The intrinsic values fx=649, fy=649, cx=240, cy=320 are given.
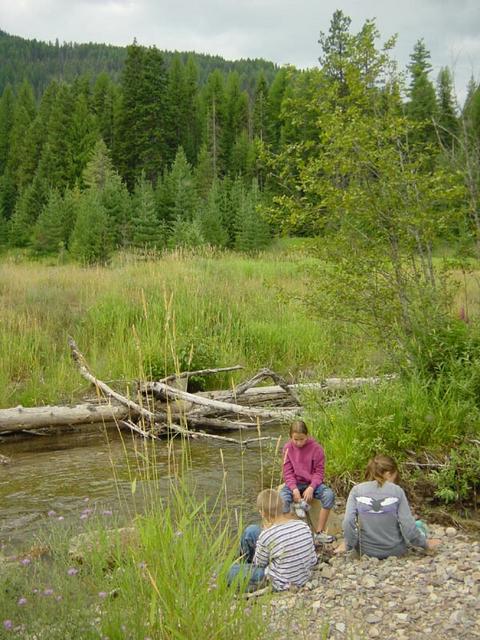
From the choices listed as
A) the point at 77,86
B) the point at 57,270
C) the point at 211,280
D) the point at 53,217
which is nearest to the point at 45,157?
the point at 77,86

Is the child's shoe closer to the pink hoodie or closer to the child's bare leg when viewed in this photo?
the child's bare leg

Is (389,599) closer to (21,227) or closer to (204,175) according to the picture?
(21,227)

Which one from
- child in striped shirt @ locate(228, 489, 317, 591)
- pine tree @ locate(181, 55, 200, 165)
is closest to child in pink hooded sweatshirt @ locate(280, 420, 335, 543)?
child in striped shirt @ locate(228, 489, 317, 591)

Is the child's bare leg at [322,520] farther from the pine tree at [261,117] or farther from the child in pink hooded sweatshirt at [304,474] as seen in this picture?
the pine tree at [261,117]

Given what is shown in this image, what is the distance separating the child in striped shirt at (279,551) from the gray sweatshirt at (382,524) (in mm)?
438

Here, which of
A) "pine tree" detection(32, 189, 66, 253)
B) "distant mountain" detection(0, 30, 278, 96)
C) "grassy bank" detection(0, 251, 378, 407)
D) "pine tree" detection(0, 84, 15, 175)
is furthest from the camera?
"distant mountain" detection(0, 30, 278, 96)

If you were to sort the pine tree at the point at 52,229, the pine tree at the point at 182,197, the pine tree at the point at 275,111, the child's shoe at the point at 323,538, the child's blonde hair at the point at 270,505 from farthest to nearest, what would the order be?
the pine tree at the point at 275,111 < the pine tree at the point at 182,197 < the pine tree at the point at 52,229 < the child's shoe at the point at 323,538 < the child's blonde hair at the point at 270,505

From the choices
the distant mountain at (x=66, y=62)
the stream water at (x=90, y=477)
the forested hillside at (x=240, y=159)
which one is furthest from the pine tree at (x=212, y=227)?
the distant mountain at (x=66, y=62)

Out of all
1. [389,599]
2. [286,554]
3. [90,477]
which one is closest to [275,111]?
[90,477]

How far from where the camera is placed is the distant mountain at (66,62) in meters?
138

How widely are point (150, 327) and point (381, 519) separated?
681 cm

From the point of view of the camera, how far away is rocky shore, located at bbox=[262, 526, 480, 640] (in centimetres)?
334

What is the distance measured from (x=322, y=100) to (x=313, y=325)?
16.4 ft

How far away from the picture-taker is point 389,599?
12.4 ft
